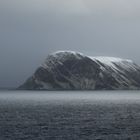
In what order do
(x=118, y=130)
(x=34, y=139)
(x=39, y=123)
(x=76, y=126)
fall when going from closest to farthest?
(x=34, y=139) < (x=118, y=130) < (x=76, y=126) < (x=39, y=123)

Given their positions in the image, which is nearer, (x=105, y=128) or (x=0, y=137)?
(x=0, y=137)

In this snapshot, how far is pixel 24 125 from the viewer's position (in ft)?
384

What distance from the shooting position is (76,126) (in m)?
113

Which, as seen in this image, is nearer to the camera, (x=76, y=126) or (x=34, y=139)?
(x=34, y=139)

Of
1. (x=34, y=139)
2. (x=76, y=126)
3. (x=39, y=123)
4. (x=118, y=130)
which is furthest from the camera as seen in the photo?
(x=39, y=123)

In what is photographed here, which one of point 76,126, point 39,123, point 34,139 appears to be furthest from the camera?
point 39,123

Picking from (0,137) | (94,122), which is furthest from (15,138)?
(94,122)

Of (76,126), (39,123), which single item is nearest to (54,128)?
(76,126)

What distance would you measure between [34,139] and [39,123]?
3328 cm

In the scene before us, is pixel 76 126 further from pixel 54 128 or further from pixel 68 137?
pixel 68 137

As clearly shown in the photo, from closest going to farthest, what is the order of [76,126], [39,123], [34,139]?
[34,139]
[76,126]
[39,123]

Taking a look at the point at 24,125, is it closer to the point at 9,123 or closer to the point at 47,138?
the point at 9,123

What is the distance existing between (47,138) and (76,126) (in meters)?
23.9

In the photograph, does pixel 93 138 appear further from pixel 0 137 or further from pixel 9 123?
pixel 9 123
